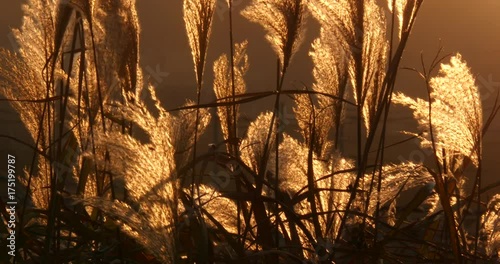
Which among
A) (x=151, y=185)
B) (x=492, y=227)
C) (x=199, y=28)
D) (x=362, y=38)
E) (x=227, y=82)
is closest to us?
(x=151, y=185)

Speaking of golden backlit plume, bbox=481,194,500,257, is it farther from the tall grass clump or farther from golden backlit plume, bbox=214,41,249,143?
golden backlit plume, bbox=214,41,249,143

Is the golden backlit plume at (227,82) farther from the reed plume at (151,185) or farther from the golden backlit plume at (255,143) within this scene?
the reed plume at (151,185)

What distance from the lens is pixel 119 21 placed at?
196cm

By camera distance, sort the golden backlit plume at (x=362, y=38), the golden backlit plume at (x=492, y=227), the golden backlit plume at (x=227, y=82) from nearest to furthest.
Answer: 1. the golden backlit plume at (x=362, y=38)
2. the golden backlit plume at (x=492, y=227)
3. the golden backlit plume at (x=227, y=82)

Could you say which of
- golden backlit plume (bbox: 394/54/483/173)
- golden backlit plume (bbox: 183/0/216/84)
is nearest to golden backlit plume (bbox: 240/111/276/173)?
golden backlit plume (bbox: 183/0/216/84)

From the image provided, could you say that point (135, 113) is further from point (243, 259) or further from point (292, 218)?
point (292, 218)

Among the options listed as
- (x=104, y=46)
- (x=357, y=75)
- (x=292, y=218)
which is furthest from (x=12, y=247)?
(x=357, y=75)

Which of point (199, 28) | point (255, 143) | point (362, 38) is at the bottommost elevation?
point (255, 143)

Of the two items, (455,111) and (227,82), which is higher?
(227,82)

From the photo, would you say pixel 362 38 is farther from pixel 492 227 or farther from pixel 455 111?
pixel 492 227

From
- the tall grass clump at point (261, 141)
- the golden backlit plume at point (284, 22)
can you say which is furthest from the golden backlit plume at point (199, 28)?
the golden backlit plume at point (284, 22)

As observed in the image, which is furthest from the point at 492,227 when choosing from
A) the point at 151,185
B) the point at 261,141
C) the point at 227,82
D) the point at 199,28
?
the point at 151,185

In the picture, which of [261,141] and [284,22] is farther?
[261,141]

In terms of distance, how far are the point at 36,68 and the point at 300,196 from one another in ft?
2.41
